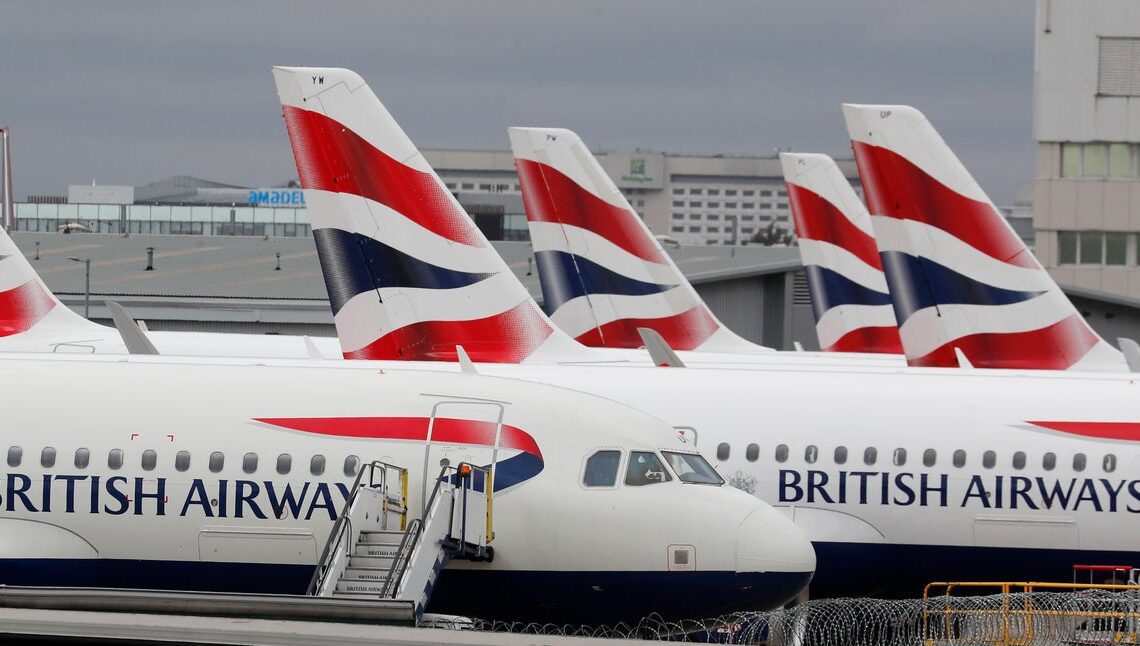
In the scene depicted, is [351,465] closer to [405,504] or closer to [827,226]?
[405,504]

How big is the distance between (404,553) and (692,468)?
3.71 m

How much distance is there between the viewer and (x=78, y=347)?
111 ft

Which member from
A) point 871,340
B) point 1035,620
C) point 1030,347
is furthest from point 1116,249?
point 1035,620

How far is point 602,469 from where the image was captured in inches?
770

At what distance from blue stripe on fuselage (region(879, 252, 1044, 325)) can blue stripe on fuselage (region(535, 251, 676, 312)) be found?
27.8 ft

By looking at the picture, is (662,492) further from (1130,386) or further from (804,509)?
(1130,386)

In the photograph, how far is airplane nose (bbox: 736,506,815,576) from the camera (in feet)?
62.5

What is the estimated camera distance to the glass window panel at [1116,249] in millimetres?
69250

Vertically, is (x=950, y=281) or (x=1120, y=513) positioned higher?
(x=950, y=281)

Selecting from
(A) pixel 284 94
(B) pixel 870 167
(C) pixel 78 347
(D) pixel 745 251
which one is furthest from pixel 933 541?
(D) pixel 745 251

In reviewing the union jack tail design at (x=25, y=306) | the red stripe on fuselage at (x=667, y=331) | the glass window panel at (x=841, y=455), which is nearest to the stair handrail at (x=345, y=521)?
the glass window panel at (x=841, y=455)

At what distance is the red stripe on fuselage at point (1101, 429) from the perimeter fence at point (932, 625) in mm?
3103

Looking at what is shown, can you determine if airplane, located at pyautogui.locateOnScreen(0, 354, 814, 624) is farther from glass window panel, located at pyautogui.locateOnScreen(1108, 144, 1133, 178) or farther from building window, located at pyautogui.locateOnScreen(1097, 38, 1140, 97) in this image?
glass window panel, located at pyautogui.locateOnScreen(1108, 144, 1133, 178)

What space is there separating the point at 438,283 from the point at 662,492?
8820 millimetres
